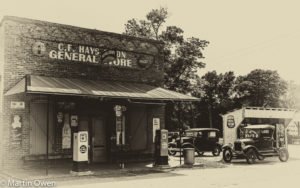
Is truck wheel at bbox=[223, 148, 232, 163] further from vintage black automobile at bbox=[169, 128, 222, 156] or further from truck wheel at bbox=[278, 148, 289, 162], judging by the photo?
vintage black automobile at bbox=[169, 128, 222, 156]

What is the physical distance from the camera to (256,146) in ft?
66.7

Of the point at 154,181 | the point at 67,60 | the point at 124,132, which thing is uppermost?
the point at 67,60

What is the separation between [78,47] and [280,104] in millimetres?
46603

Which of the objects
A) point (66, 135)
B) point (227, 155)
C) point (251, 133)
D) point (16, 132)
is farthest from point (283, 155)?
point (16, 132)

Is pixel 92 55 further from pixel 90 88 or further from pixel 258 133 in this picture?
pixel 258 133

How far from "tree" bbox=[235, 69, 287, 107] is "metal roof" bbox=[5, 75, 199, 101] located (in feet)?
137

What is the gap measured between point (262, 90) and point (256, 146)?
133 feet

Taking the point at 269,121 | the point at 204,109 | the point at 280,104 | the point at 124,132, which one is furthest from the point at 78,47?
the point at 280,104

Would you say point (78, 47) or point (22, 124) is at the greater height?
point (78, 47)

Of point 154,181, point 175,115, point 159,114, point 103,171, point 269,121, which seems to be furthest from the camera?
point 175,115

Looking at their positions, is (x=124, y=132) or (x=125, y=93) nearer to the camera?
(x=125, y=93)

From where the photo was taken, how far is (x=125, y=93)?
16.1 metres

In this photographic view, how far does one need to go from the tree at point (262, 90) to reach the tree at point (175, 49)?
21547 mm

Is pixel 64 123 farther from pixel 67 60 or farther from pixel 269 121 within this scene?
pixel 269 121
